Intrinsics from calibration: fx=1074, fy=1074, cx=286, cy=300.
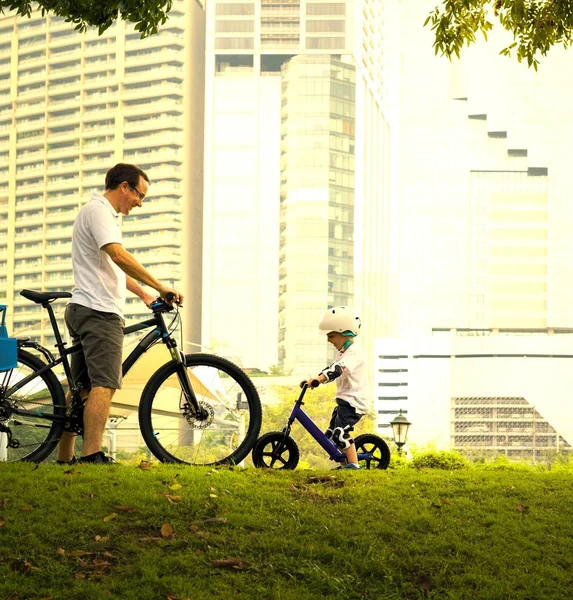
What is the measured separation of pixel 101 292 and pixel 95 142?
479 ft

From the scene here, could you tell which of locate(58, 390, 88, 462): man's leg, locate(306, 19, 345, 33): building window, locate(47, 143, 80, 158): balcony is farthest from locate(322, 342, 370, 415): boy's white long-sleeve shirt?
locate(306, 19, 345, 33): building window

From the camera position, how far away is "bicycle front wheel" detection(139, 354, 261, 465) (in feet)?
21.9

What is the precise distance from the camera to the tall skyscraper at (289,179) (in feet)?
478

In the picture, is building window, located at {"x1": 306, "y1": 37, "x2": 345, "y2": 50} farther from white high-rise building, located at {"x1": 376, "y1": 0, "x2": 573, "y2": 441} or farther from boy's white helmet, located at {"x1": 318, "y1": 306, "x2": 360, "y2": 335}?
boy's white helmet, located at {"x1": 318, "y1": 306, "x2": 360, "y2": 335}

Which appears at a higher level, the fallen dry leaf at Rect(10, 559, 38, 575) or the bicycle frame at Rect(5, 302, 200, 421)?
the bicycle frame at Rect(5, 302, 200, 421)

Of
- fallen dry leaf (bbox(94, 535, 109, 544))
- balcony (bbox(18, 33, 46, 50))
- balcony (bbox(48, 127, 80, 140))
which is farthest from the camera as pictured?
balcony (bbox(18, 33, 46, 50))

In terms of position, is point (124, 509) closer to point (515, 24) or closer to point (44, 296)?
point (44, 296)

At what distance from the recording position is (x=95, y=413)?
6.34 metres

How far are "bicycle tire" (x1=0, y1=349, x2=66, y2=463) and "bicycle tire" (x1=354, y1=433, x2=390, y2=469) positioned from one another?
236 cm

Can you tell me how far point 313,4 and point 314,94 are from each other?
1586cm

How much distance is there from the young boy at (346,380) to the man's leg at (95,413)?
1642 mm

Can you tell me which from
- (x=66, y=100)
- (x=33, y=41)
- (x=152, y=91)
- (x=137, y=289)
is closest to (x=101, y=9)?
(x=137, y=289)

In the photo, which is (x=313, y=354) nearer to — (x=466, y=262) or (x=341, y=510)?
(x=466, y=262)

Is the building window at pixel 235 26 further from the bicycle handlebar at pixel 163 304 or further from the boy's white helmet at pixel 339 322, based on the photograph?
the bicycle handlebar at pixel 163 304
